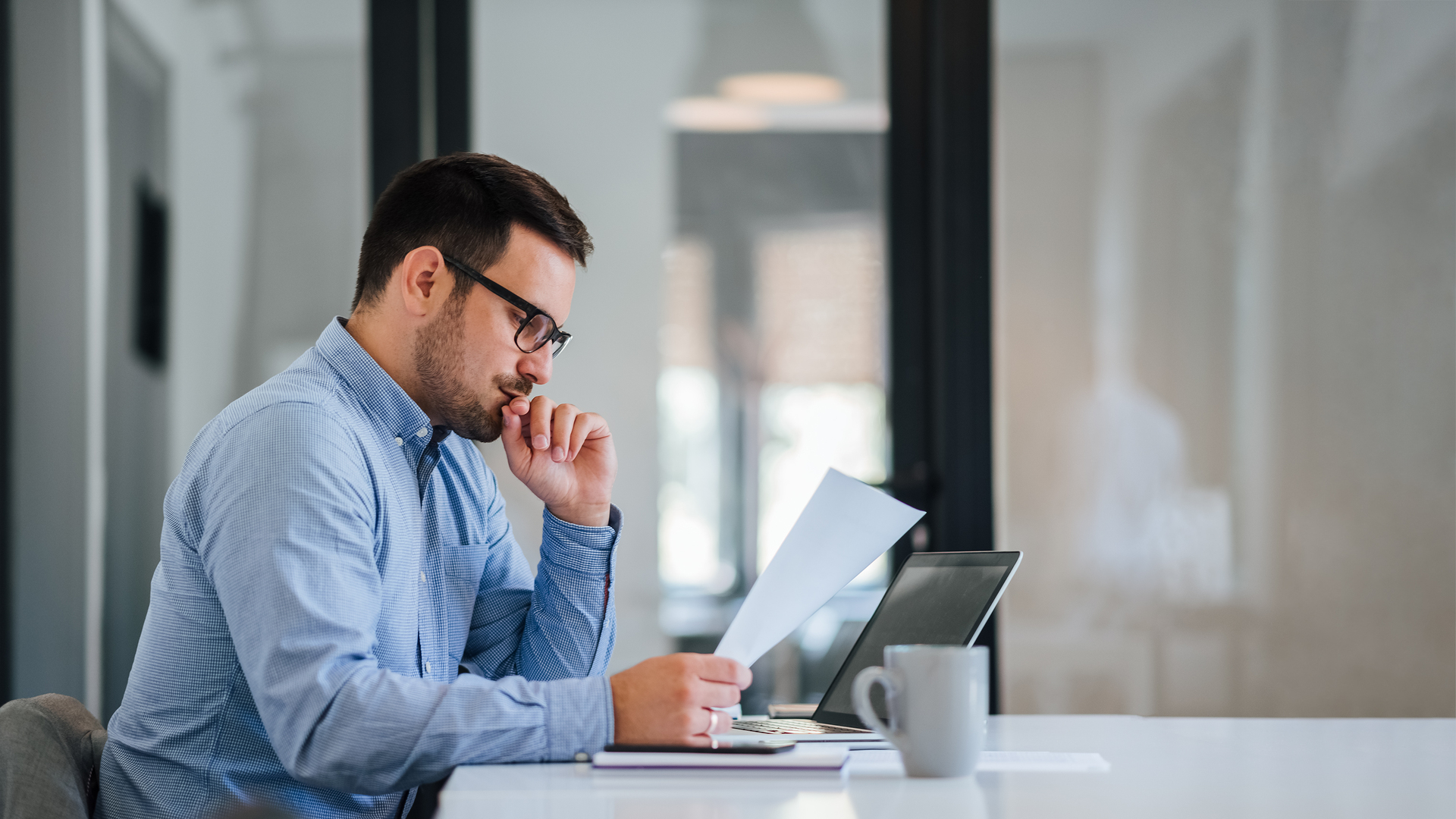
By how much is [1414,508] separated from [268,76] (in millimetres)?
2703

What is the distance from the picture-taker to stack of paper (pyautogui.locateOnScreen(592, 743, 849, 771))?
0.91 m

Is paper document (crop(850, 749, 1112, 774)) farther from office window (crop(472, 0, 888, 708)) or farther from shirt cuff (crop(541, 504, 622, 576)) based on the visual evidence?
office window (crop(472, 0, 888, 708))

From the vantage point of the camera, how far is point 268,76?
2.53m

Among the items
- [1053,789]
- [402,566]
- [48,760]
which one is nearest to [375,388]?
[402,566]

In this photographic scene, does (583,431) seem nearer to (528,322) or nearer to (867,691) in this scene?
(528,322)

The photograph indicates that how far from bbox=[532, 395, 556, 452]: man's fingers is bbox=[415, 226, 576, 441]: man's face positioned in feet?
0.17

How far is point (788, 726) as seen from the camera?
122cm

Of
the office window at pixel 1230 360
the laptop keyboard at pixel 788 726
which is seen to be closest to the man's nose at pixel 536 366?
the laptop keyboard at pixel 788 726

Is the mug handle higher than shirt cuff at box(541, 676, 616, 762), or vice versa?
the mug handle

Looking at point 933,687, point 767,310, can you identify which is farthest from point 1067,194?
point 933,687

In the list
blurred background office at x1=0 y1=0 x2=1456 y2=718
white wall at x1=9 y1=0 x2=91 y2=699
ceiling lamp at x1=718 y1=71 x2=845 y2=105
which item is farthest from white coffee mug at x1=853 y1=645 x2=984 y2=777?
white wall at x1=9 y1=0 x2=91 y2=699

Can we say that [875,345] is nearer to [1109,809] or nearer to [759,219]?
[759,219]

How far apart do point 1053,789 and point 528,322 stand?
2.65 feet

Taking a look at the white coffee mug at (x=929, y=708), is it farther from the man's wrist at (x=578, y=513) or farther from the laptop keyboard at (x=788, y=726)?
the man's wrist at (x=578, y=513)
